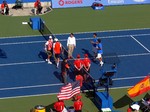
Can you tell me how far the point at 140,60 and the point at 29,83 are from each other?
7.73 m

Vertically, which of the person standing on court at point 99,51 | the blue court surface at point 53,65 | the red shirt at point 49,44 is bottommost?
the blue court surface at point 53,65

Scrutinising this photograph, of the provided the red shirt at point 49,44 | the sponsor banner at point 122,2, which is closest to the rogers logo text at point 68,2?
the sponsor banner at point 122,2

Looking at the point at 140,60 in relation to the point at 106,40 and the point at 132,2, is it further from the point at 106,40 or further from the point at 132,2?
the point at 132,2

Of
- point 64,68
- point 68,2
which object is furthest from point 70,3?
point 64,68

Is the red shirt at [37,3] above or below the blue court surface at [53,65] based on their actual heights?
above

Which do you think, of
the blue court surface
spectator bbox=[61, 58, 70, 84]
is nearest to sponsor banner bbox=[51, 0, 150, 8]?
the blue court surface

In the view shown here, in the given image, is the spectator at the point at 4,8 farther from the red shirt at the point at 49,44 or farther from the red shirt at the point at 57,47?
the red shirt at the point at 57,47

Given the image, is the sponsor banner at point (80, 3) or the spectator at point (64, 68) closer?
the spectator at point (64, 68)

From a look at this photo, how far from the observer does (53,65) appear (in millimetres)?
29531

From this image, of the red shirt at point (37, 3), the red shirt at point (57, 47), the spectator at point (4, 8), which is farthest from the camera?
the red shirt at point (37, 3)

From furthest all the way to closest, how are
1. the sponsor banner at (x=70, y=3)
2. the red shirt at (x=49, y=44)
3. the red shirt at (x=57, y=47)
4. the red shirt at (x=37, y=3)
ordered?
the sponsor banner at (x=70, y=3) → the red shirt at (x=37, y=3) → the red shirt at (x=49, y=44) → the red shirt at (x=57, y=47)

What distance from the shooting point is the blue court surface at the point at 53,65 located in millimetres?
26844

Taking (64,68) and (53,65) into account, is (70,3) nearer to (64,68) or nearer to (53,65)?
(53,65)

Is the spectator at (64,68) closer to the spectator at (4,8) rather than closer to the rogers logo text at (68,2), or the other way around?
the spectator at (4,8)
